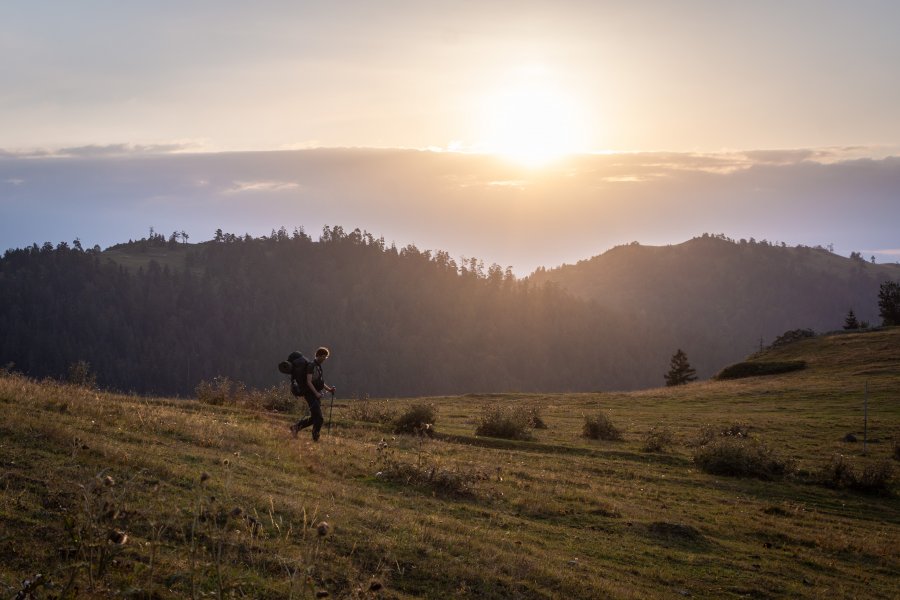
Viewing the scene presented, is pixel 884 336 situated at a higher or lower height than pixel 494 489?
higher

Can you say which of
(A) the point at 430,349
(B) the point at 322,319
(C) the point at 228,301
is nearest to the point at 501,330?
(A) the point at 430,349

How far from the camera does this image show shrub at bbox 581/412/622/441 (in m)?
29.3

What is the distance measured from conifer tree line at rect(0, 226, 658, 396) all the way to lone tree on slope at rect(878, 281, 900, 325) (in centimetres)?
8220

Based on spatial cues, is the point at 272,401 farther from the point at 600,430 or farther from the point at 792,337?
the point at 792,337

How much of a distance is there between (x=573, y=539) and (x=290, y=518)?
17.8 ft

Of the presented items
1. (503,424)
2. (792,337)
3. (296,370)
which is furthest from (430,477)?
(792,337)

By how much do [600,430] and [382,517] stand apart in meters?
19.6

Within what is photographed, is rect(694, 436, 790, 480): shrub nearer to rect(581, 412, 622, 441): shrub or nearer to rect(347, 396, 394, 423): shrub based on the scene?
rect(581, 412, 622, 441): shrub

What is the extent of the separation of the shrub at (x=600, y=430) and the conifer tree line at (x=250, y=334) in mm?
102598

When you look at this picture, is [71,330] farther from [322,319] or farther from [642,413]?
[642,413]

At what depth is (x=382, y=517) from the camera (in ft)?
36.5

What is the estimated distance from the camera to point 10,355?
135m

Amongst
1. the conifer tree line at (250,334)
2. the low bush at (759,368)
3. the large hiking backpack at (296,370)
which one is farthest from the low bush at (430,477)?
the conifer tree line at (250,334)

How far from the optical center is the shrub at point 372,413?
91.2 feet
